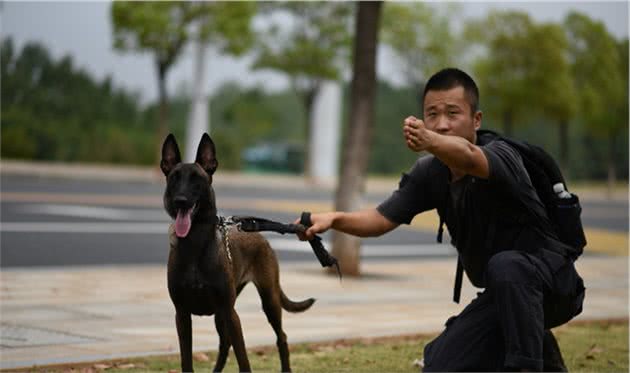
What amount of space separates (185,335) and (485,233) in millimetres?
1549

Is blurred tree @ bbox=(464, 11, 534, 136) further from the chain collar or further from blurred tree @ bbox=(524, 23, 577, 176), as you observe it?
the chain collar

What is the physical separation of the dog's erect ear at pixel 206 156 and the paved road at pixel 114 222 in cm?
816

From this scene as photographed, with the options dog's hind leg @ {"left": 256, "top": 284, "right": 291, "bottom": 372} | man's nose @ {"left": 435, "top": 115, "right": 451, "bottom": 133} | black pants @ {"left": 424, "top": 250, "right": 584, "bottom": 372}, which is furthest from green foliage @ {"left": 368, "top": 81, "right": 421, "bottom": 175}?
man's nose @ {"left": 435, "top": 115, "right": 451, "bottom": 133}

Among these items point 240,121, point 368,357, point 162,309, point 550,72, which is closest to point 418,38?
point 550,72

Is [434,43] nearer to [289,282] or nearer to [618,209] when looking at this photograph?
[618,209]

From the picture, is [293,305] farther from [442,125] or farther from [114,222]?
[114,222]

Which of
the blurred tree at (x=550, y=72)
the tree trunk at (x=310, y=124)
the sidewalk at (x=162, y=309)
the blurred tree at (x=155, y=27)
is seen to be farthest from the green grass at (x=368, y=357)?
the tree trunk at (x=310, y=124)

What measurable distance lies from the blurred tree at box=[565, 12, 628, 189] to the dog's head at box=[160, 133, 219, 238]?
29.9m

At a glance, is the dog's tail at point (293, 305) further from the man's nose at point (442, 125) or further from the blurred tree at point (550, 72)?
the blurred tree at point (550, 72)

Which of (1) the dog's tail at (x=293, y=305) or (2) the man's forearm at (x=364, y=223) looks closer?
(2) the man's forearm at (x=364, y=223)

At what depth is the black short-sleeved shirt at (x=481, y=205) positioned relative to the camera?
16.2 ft

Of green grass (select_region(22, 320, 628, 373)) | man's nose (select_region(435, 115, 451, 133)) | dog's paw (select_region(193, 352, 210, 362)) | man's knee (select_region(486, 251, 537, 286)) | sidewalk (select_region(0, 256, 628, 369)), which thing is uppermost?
man's nose (select_region(435, 115, 451, 133))

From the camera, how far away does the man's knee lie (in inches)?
195

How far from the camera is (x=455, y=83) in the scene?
198 inches
